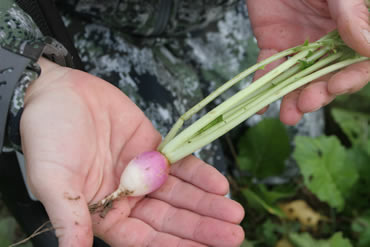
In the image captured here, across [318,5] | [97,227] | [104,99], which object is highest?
[318,5]

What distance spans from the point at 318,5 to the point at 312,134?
94 centimetres

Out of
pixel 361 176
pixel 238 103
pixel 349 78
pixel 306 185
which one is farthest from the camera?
pixel 361 176

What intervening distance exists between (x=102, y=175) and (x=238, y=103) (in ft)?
2.14

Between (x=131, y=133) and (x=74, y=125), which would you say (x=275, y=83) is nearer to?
(x=131, y=133)

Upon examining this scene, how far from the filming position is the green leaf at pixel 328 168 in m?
2.00

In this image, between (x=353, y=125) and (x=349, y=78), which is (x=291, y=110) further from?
(x=353, y=125)

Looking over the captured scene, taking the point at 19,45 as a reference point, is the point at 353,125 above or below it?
below

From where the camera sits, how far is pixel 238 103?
1.62 metres

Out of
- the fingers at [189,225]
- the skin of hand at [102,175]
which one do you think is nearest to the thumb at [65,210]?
the skin of hand at [102,175]

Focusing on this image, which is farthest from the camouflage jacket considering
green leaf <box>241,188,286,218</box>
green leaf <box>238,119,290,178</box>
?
green leaf <box>238,119,290,178</box>

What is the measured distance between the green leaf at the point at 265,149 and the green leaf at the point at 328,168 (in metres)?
0.21

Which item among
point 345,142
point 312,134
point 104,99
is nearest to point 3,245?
point 104,99

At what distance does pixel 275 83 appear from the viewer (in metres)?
1.61

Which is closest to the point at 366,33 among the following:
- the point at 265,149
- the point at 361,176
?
the point at 265,149
